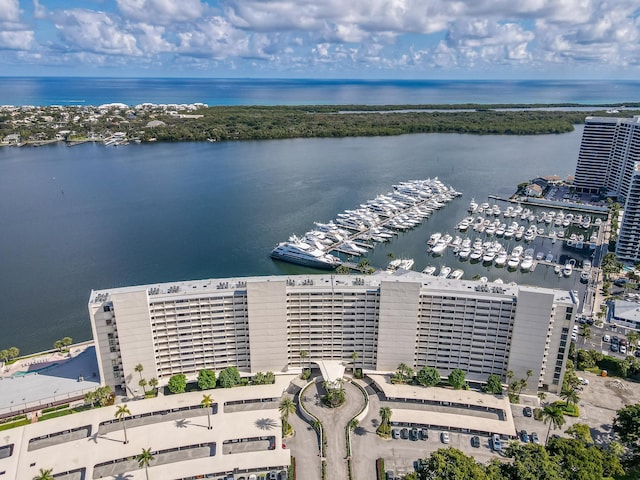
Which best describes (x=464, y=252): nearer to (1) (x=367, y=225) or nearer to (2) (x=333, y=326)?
(1) (x=367, y=225)

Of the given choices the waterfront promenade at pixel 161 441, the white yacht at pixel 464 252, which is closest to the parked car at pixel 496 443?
the waterfront promenade at pixel 161 441

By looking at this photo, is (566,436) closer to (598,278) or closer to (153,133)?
(598,278)

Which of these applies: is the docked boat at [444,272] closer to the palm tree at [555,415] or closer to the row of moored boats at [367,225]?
the row of moored boats at [367,225]

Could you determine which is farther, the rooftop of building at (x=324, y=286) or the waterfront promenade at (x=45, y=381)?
the rooftop of building at (x=324, y=286)

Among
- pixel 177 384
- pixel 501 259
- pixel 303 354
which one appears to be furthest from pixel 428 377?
pixel 501 259

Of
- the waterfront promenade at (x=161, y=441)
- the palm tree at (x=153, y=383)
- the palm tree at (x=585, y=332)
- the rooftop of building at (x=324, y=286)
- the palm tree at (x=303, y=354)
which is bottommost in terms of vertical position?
the waterfront promenade at (x=161, y=441)

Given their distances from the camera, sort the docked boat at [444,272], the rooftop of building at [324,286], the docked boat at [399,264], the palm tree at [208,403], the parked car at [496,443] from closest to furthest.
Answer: the parked car at [496,443]
the palm tree at [208,403]
the rooftop of building at [324,286]
the docked boat at [444,272]
the docked boat at [399,264]

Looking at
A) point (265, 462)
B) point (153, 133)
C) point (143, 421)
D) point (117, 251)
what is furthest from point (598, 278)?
point (153, 133)
